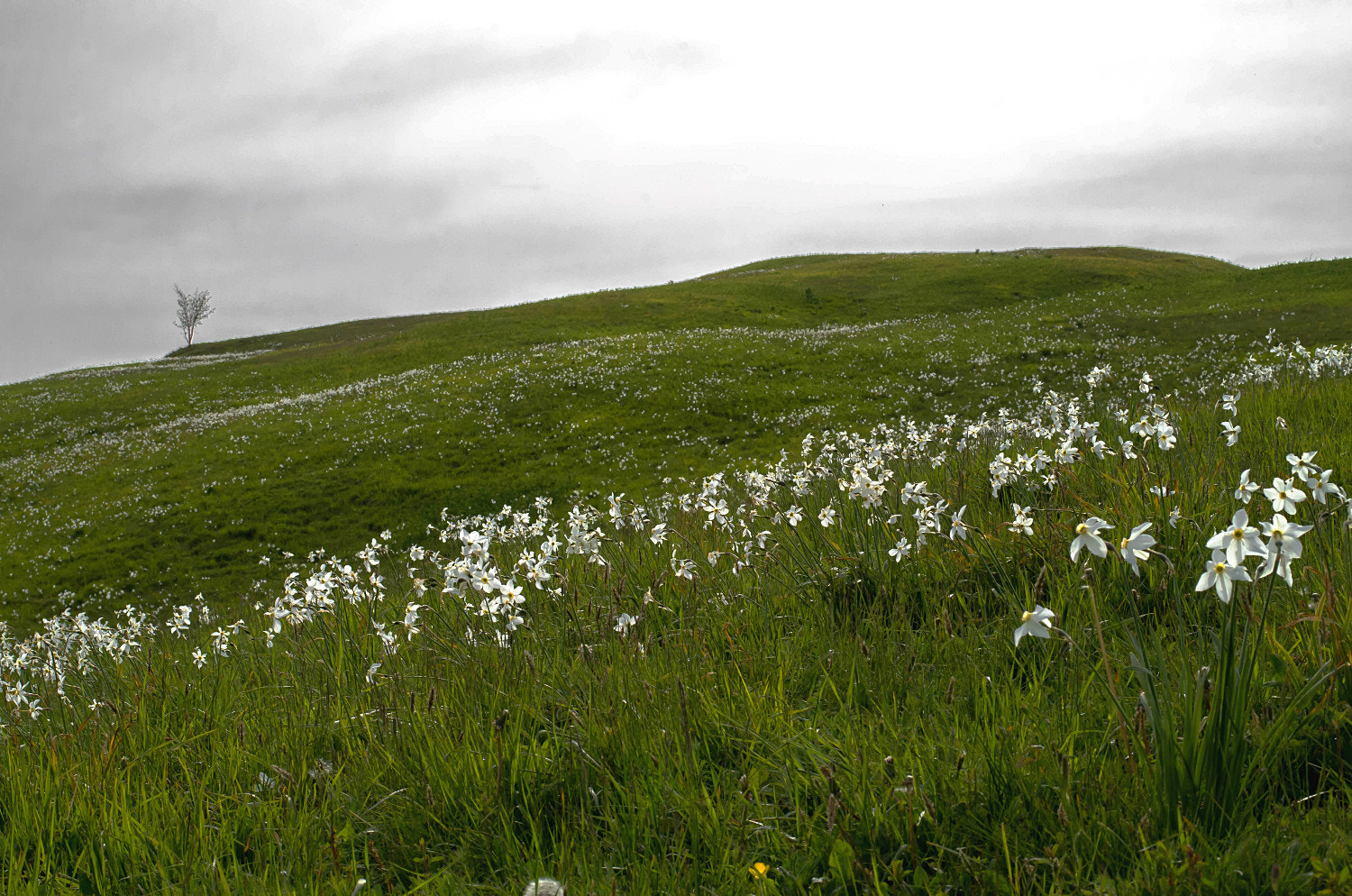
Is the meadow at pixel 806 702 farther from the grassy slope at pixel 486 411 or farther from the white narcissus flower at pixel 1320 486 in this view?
the grassy slope at pixel 486 411

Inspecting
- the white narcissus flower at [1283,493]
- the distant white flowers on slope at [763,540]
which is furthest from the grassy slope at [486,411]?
the white narcissus flower at [1283,493]

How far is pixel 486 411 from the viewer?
30531mm

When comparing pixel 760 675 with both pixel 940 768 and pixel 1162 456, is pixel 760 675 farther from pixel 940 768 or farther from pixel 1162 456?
Result: pixel 1162 456

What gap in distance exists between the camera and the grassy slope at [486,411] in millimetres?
22109

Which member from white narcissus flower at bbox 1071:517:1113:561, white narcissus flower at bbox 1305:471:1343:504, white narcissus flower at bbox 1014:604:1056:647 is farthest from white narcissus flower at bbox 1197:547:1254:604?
white narcissus flower at bbox 1305:471:1343:504

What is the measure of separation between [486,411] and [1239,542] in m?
30.2

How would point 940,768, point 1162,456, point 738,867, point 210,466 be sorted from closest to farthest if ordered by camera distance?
1. point 738,867
2. point 940,768
3. point 1162,456
4. point 210,466

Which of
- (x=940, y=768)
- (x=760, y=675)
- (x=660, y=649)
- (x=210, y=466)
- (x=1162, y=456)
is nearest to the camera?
(x=940, y=768)

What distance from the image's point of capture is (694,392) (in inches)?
1189

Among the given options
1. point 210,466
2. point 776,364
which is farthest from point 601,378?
point 210,466

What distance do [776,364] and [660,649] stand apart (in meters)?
30.8

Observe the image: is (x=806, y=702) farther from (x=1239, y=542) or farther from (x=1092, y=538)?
(x=1239, y=542)

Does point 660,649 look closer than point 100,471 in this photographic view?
Yes

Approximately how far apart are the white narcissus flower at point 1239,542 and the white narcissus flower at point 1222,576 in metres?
0.02
